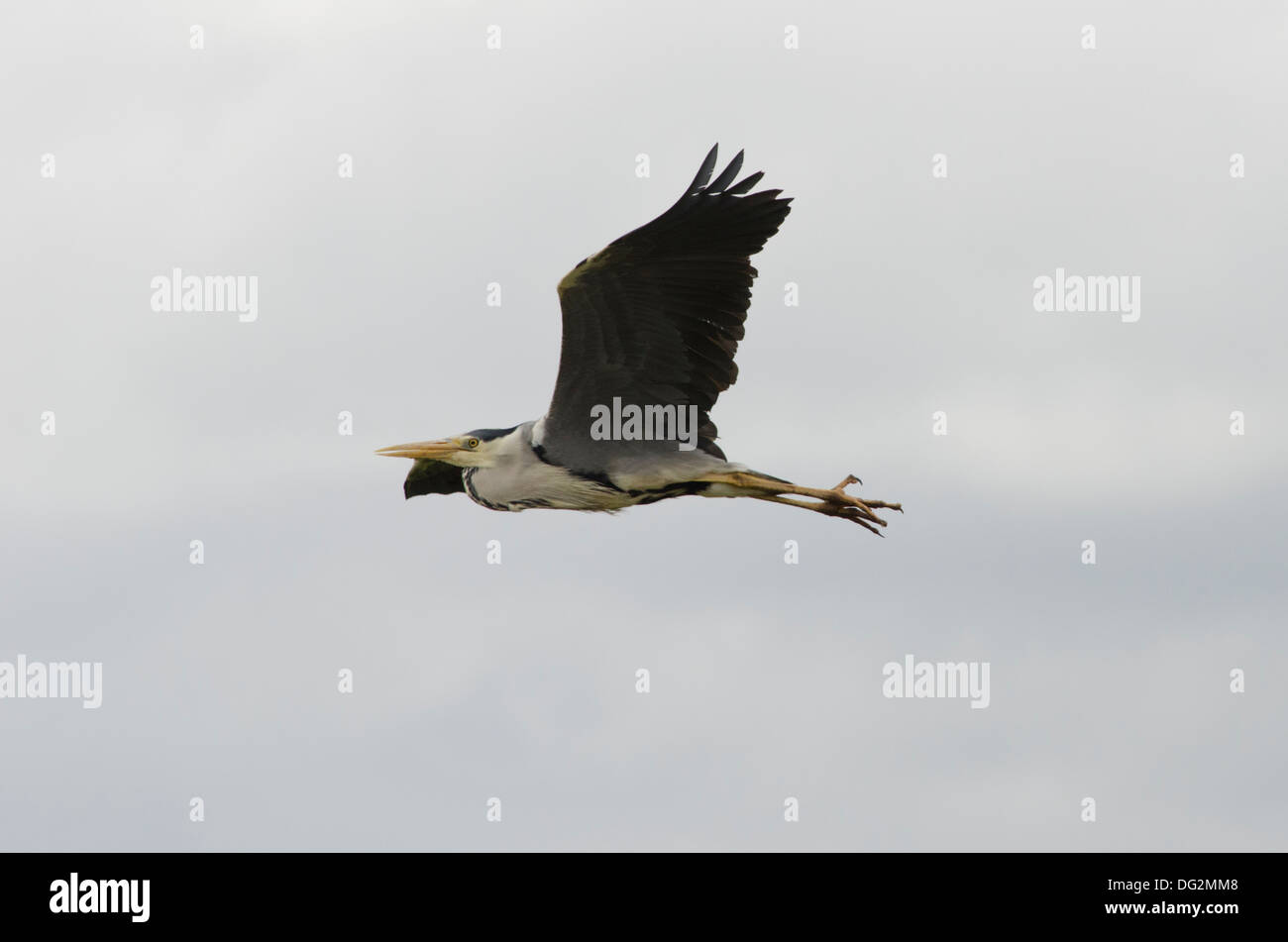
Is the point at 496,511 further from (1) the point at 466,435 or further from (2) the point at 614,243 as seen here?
(2) the point at 614,243

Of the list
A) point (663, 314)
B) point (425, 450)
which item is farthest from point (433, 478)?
point (663, 314)

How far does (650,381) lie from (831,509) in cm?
216

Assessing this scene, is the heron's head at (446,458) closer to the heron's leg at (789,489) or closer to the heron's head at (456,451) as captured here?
the heron's head at (456,451)

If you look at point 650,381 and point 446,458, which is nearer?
point 650,381

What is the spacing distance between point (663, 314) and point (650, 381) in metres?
0.73

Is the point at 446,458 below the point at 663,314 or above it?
below

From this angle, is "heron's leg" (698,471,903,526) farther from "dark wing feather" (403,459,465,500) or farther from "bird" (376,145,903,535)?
"dark wing feather" (403,459,465,500)

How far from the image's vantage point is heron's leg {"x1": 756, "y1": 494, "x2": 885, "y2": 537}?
1952cm

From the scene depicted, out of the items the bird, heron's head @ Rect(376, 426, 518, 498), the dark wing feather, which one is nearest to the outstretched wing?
the bird

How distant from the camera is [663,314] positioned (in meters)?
18.6

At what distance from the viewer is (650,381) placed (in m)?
19.0

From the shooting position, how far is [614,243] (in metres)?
18.0

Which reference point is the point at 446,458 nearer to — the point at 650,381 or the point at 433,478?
the point at 433,478

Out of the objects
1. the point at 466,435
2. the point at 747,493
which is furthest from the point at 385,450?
the point at 747,493
